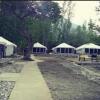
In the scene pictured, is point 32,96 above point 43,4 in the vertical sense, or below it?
below

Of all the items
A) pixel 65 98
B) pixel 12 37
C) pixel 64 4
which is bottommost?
pixel 65 98

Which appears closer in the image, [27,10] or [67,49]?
[27,10]

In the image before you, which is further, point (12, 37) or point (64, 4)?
point (64, 4)

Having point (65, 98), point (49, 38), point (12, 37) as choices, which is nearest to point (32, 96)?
point (65, 98)

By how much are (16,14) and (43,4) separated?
466cm

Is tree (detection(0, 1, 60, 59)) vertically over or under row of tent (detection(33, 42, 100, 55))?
over

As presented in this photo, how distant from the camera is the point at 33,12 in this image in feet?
188

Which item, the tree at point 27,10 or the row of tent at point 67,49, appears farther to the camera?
the row of tent at point 67,49

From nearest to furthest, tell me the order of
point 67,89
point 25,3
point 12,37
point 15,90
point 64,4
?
1. point 15,90
2. point 67,89
3. point 25,3
4. point 12,37
5. point 64,4

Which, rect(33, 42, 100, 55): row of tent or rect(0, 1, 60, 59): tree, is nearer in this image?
rect(0, 1, 60, 59): tree

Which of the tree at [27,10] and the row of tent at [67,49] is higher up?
the tree at [27,10]

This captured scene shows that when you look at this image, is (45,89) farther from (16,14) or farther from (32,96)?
(16,14)

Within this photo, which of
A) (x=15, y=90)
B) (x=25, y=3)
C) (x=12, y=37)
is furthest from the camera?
(x=12, y=37)

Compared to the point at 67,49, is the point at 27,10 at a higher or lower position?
higher
